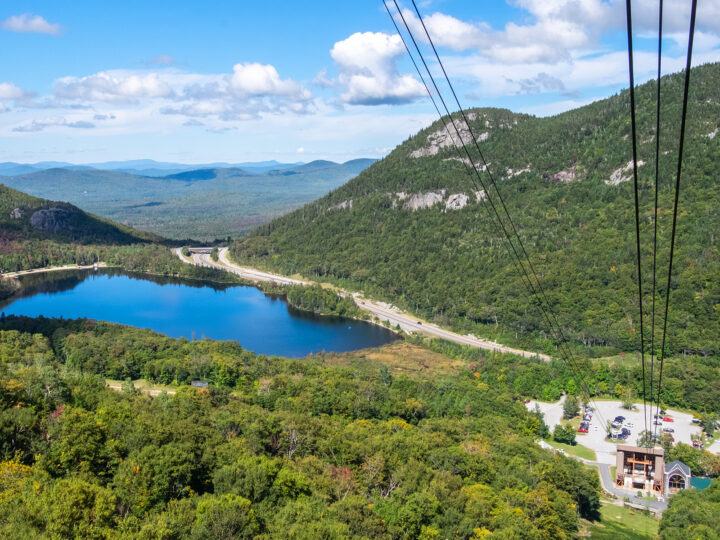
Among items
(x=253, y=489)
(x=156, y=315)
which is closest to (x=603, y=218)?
(x=156, y=315)

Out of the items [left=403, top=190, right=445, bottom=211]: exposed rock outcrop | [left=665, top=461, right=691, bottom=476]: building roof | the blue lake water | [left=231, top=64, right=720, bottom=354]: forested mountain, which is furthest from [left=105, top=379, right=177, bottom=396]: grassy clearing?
[left=403, top=190, right=445, bottom=211]: exposed rock outcrop

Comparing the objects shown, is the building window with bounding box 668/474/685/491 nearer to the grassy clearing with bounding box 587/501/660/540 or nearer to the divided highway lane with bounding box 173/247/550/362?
the grassy clearing with bounding box 587/501/660/540

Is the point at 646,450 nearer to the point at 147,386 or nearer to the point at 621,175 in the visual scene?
the point at 147,386

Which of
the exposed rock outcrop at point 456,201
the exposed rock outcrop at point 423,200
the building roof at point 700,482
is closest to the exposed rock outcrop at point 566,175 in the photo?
the exposed rock outcrop at point 456,201

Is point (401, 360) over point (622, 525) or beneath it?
over

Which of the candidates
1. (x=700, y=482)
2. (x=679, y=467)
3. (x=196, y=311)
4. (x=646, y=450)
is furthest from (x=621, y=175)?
(x=196, y=311)

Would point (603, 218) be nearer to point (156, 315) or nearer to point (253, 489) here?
point (156, 315)
